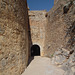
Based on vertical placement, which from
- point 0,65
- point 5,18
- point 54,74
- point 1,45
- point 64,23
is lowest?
point 54,74

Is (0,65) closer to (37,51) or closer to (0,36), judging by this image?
(0,36)

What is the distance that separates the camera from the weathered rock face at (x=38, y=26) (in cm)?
938

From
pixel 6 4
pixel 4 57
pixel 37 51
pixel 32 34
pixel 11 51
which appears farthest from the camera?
pixel 37 51

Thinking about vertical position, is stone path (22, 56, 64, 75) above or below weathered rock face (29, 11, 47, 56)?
below

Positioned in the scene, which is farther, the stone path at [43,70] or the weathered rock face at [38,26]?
the weathered rock face at [38,26]

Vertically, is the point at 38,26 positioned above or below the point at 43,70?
above

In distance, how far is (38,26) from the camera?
9.54m

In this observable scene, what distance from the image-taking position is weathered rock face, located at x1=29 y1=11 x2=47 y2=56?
938cm

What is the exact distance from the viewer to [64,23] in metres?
5.69

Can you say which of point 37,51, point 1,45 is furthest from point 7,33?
point 37,51

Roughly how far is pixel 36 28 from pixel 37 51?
6075mm

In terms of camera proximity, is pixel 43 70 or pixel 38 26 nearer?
pixel 43 70

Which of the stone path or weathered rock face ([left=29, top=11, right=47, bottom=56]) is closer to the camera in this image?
the stone path

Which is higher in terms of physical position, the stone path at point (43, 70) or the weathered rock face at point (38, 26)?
the weathered rock face at point (38, 26)
